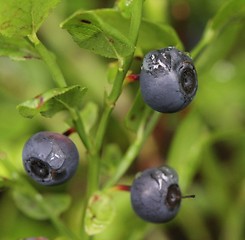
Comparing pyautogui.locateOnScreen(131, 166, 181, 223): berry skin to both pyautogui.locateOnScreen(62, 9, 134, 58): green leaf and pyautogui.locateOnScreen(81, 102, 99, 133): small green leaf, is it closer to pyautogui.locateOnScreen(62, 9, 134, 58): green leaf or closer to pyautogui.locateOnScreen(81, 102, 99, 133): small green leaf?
pyautogui.locateOnScreen(81, 102, 99, 133): small green leaf

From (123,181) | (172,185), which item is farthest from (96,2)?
(172,185)

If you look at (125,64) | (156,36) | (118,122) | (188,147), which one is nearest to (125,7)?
(156,36)

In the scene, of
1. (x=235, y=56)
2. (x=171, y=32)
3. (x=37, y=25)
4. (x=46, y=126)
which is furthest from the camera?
(x=235, y=56)

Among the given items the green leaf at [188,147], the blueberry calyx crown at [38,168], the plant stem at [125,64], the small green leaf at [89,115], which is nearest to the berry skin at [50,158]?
the blueberry calyx crown at [38,168]

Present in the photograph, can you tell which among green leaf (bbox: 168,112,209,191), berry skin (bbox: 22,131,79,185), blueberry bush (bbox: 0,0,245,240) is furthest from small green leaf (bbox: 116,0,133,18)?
green leaf (bbox: 168,112,209,191)

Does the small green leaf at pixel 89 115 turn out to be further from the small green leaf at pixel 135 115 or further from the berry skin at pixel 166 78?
the berry skin at pixel 166 78

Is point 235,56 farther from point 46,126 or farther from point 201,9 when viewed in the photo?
point 46,126
